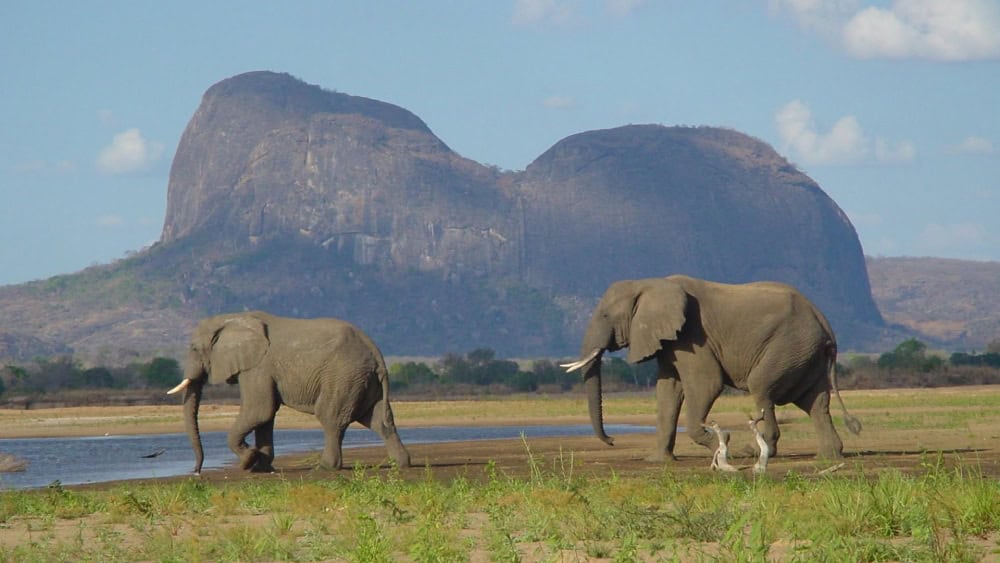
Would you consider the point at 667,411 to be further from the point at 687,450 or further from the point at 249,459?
the point at 249,459

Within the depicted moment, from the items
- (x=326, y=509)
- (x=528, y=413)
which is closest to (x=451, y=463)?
(x=326, y=509)

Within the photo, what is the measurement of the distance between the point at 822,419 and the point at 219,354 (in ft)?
28.4

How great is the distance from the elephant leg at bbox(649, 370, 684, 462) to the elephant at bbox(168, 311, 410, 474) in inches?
146

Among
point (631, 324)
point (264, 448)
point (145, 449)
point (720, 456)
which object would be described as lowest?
point (145, 449)

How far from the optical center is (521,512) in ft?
48.4

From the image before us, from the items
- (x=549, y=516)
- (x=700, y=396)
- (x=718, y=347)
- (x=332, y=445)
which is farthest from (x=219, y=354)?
(x=549, y=516)

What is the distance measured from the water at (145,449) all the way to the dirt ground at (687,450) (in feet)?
6.84

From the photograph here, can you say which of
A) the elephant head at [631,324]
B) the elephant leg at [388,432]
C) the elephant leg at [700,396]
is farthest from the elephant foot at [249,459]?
the elephant leg at [700,396]

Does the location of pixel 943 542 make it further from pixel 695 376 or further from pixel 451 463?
pixel 451 463

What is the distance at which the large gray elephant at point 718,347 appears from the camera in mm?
21953

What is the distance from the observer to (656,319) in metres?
21.9

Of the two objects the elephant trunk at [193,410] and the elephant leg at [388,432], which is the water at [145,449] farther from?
the elephant leg at [388,432]

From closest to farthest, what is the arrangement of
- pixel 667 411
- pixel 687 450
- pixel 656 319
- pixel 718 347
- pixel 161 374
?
pixel 656 319 < pixel 718 347 < pixel 667 411 < pixel 687 450 < pixel 161 374

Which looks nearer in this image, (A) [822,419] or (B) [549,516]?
(B) [549,516]
